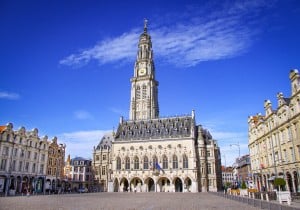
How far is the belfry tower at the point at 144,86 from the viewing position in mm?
87125

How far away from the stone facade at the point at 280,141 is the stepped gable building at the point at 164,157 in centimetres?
1535

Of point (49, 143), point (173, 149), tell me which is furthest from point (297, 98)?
point (49, 143)

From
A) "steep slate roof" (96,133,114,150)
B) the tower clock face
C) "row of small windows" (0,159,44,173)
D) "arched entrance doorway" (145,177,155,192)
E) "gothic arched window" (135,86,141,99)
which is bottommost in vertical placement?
"arched entrance doorway" (145,177,155,192)

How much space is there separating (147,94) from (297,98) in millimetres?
58831

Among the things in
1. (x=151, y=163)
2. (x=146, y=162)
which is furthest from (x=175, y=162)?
(x=146, y=162)

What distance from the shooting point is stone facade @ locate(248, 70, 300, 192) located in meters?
Answer: 33.8

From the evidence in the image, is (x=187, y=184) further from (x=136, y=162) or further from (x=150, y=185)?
(x=136, y=162)

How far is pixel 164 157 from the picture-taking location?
6712 cm

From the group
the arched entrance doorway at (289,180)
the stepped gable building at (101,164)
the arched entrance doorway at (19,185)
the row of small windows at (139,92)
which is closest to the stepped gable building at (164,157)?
the stepped gable building at (101,164)

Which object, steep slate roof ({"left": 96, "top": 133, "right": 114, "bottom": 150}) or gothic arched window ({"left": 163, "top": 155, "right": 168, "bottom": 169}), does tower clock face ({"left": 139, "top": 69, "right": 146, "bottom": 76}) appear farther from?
gothic arched window ({"left": 163, "top": 155, "right": 168, "bottom": 169})

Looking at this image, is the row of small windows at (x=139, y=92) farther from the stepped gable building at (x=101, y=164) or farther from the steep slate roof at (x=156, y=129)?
the stepped gable building at (x=101, y=164)

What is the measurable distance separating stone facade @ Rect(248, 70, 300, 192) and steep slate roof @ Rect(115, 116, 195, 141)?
69.2ft

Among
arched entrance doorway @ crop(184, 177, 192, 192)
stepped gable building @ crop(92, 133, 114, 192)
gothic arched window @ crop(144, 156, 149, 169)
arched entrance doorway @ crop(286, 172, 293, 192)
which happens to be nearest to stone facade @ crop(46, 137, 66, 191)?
stepped gable building @ crop(92, 133, 114, 192)

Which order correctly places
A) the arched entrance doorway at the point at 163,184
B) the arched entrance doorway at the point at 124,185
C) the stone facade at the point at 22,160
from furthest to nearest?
the arched entrance doorway at the point at 124,185, the arched entrance doorway at the point at 163,184, the stone facade at the point at 22,160
